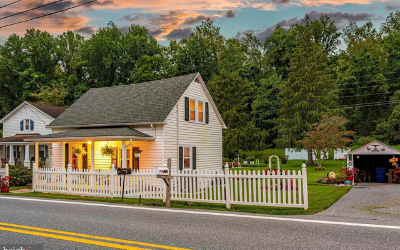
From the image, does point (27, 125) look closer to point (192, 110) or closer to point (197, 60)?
point (192, 110)

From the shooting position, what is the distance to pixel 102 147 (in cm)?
2031

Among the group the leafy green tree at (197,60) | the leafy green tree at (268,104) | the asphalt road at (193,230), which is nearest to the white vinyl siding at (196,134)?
the asphalt road at (193,230)

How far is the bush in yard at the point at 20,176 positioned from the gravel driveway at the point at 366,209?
54.8 feet

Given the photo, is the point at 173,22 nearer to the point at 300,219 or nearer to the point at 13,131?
the point at 13,131

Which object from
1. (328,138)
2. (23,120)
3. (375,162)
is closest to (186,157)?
(375,162)

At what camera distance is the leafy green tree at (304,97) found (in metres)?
37.7

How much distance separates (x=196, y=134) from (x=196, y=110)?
1.52m

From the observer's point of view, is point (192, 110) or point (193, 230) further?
point (192, 110)

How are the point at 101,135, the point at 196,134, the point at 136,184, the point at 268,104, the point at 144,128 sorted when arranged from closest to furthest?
the point at 136,184, the point at 101,135, the point at 144,128, the point at 196,134, the point at 268,104

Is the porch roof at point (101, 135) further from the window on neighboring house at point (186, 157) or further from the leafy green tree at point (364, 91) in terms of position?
the leafy green tree at point (364, 91)

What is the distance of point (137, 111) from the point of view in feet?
68.2

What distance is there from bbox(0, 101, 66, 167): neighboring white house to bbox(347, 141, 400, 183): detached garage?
24.0 metres

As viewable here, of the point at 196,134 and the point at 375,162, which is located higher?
the point at 196,134

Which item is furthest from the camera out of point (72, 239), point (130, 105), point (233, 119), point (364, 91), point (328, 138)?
point (364, 91)
